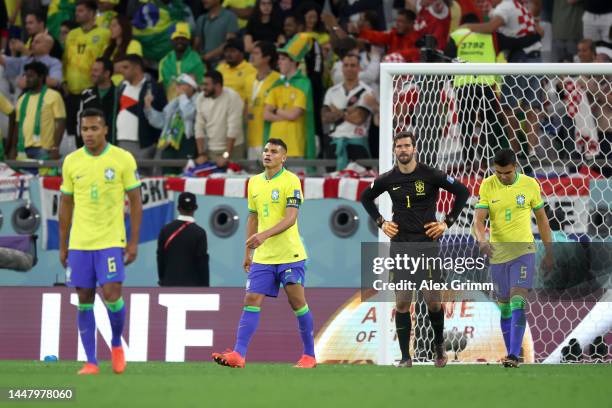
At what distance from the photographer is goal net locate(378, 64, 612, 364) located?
12.6 m

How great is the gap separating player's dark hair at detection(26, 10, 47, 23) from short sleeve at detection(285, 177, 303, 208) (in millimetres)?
8525

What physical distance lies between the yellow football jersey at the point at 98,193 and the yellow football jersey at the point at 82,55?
26.8 feet

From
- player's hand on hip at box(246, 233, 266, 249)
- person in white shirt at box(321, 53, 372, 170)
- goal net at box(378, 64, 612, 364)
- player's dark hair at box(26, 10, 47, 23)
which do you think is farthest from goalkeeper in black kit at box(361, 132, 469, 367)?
player's dark hair at box(26, 10, 47, 23)

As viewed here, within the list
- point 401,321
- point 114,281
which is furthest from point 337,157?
point 114,281

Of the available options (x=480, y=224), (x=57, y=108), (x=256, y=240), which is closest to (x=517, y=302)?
(x=480, y=224)

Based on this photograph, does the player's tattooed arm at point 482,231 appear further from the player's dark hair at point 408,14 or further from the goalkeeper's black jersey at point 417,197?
the player's dark hair at point 408,14

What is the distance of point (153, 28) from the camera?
60.5 ft

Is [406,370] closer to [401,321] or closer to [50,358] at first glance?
[401,321]

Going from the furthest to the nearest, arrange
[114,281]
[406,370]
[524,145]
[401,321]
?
[524,145], [401,321], [406,370], [114,281]

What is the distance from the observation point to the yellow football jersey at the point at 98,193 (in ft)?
32.2

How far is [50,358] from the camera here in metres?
13.0

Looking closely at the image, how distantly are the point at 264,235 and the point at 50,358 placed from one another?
10.9 feet

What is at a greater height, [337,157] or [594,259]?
[337,157]

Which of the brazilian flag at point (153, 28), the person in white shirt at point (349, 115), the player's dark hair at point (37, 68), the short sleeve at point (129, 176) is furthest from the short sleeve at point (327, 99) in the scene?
the short sleeve at point (129, 176)
